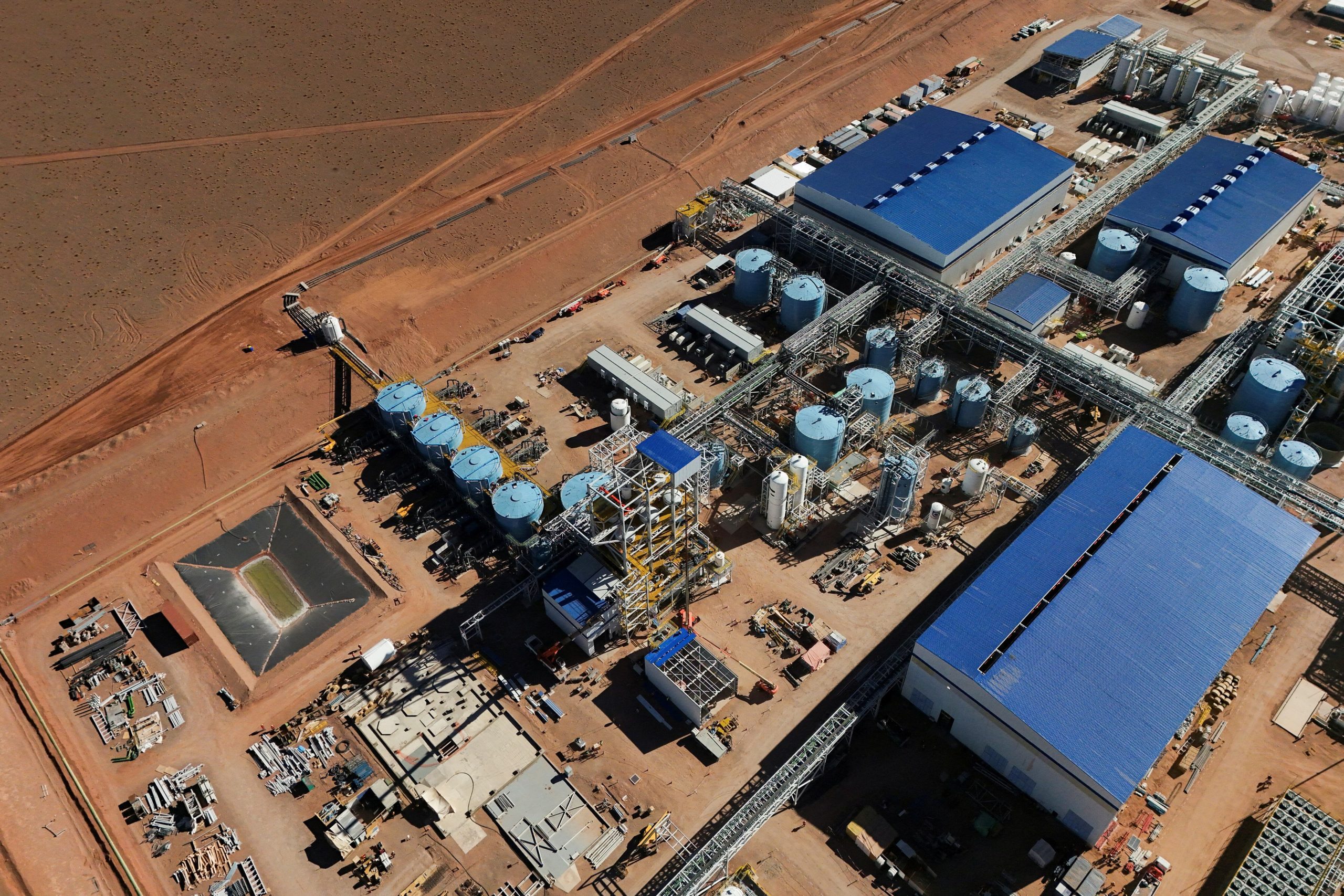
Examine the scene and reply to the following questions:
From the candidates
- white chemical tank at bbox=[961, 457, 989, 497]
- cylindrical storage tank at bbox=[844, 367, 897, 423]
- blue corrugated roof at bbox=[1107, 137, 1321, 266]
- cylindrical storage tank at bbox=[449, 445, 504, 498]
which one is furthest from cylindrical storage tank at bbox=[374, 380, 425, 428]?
blue corrugated roof at bbox=[1107, 137, 1321, 266]

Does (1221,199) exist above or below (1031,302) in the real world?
above

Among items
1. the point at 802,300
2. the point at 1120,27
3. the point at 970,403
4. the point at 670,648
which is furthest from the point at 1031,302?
the point at 1120,27

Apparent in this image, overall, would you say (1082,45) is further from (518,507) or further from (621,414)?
(518,507)

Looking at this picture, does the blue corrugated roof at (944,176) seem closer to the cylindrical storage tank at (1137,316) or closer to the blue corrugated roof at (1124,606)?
the cylindrical storage tank at (1137,316)

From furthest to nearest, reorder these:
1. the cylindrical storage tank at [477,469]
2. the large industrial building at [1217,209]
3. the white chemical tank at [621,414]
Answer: the large industrial building at [1217,209] → the white chemical tank at [621,414] → the cylindrical storage tank at [477,469]

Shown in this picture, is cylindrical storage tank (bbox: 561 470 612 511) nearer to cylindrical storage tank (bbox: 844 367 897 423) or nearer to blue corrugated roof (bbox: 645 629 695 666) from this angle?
blue corrugated roof (bbox: 645 629 695 666)

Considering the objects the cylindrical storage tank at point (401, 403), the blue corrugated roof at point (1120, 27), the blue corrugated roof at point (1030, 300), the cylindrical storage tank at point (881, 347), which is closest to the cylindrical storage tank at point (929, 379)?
the cylindrical storage tank at point (881, 347)

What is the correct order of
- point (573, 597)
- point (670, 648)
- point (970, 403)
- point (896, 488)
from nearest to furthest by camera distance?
point (670, 648)
point (573, 597)
point (896, 488)
point (970, 403)
